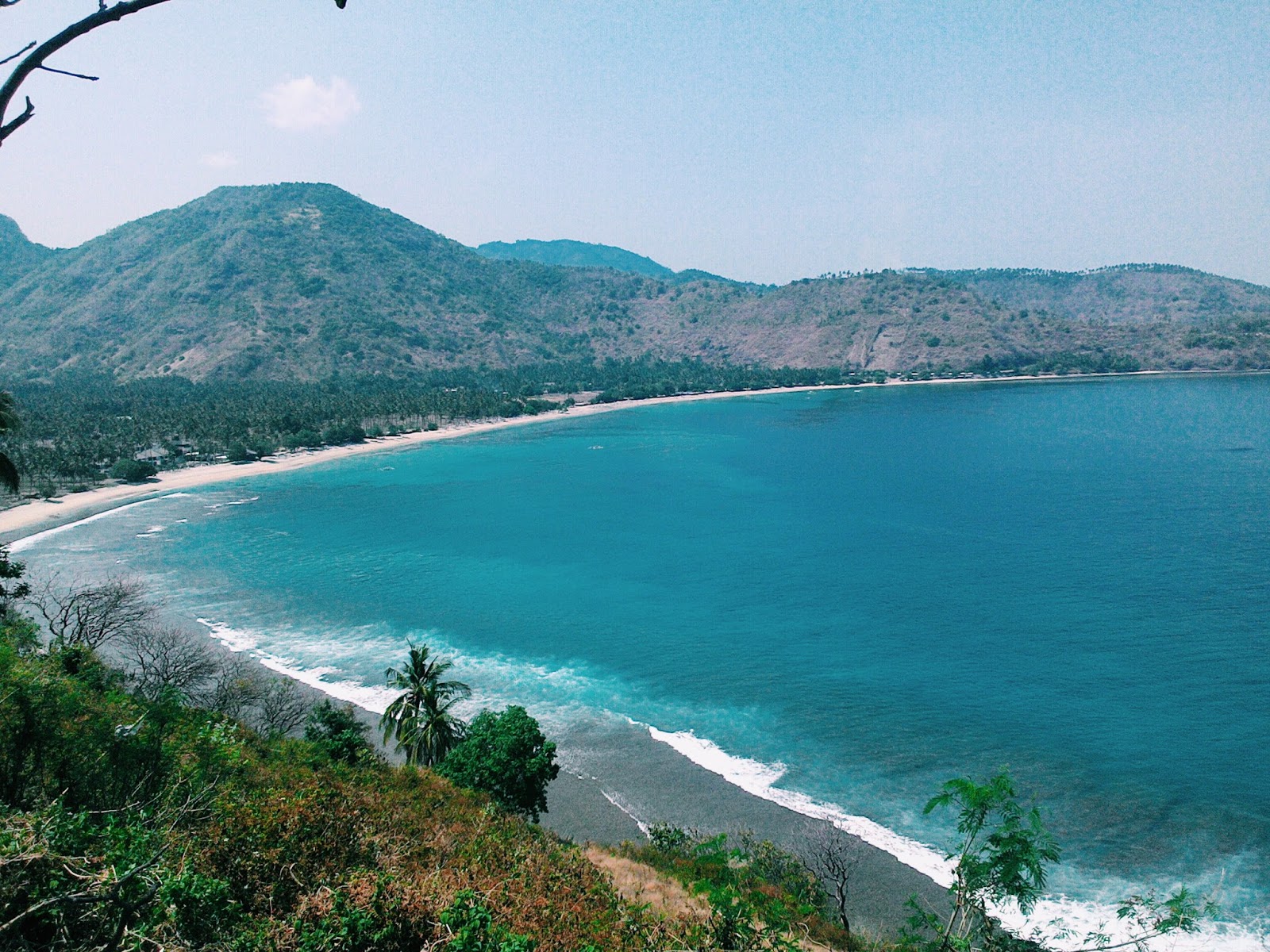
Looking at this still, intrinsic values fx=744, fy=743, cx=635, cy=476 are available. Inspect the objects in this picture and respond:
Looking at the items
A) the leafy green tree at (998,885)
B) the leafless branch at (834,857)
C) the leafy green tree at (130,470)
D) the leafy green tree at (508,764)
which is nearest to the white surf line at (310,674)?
the leafy green tree at (508,764)

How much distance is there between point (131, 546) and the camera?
6831cm

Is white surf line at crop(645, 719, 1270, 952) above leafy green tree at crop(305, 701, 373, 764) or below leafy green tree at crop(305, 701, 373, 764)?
below

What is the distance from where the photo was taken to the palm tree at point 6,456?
2228cm

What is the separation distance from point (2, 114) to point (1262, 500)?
9533 cm

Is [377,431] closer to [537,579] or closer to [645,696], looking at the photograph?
[537,579]

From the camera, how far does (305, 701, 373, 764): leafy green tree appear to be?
88.7ft

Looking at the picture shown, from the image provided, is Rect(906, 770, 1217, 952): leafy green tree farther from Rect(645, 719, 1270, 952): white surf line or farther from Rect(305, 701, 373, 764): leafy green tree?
Rect(305, 701, 373, 764): leafy green tree

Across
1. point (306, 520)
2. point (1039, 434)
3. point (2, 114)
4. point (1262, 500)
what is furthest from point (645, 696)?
point (1039, 434)

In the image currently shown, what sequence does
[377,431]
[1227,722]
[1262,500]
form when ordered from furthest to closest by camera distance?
[377,431]
[1262,500]
[1227,722]

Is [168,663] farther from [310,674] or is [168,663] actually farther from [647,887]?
[647,887]

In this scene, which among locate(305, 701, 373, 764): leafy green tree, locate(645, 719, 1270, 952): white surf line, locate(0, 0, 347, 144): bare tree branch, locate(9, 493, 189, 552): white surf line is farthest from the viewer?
locate(9, 493, 189, 552): white surf line

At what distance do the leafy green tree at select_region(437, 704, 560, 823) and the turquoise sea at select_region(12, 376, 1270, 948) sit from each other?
4861 millimetres

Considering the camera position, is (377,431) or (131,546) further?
(377,431)

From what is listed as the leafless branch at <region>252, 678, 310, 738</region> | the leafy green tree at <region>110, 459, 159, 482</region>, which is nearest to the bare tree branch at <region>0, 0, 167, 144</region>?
the leafless branch at <region>252, 678, 310, 738</region>
